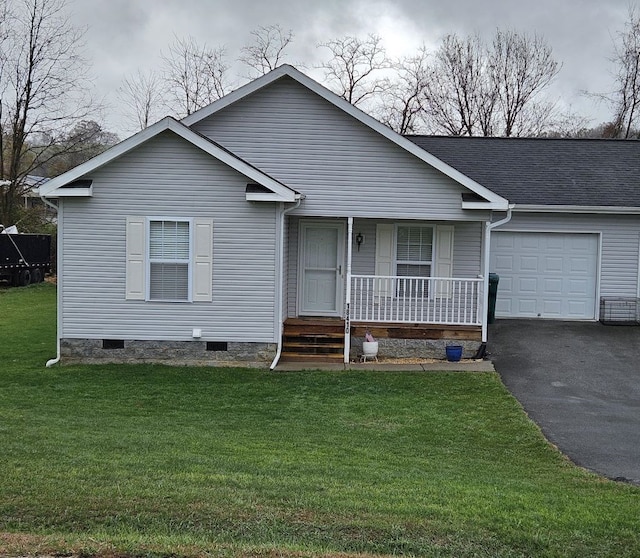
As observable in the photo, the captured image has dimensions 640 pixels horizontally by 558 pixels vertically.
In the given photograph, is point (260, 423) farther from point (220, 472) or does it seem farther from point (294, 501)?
point (294, 501)

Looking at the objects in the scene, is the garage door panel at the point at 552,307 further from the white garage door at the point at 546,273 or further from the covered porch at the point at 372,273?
the covered porch at the point at 372,273

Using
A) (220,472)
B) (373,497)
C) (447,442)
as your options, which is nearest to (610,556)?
(373,497)

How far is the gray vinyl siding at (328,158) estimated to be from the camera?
1437 centimetres

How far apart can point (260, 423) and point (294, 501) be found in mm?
4063

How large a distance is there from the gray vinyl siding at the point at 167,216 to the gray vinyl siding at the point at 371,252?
7.02 feet

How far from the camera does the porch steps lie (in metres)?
14.1

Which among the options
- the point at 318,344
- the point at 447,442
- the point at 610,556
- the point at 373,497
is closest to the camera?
the point at 610,556

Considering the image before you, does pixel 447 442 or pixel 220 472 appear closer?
pixel 220 472

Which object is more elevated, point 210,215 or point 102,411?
point 210,215

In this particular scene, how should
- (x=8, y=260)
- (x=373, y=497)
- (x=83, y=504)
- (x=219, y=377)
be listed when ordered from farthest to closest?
1. (x=8, y=260)
2. (x=219, y=377)
3. (x=373, y=497)
4. (x=83, y=504)

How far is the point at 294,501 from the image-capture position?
530 centimetres

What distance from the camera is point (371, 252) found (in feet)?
51.9

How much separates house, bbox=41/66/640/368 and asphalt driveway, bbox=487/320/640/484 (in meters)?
1.42

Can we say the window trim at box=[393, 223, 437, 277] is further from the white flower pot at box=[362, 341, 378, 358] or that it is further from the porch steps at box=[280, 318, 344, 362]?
the white flower pot at box=[362, 341, 378, 358]
